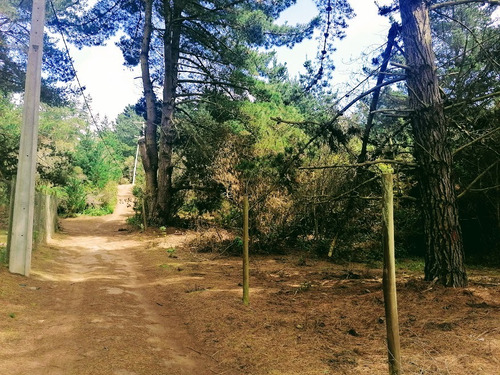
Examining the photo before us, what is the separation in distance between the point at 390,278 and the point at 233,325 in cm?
277

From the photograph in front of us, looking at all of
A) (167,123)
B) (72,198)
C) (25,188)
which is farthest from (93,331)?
(72,198)

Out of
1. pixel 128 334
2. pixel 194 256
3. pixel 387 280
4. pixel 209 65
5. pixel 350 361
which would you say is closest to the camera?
pixel 387 280

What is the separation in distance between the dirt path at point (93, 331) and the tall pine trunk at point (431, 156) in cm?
416

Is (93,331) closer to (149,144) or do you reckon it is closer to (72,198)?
(149,144)

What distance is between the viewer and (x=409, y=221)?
12172 millimetres

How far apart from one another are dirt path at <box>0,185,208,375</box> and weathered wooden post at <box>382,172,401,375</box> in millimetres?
1985

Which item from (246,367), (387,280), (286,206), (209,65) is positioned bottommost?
(246,367)

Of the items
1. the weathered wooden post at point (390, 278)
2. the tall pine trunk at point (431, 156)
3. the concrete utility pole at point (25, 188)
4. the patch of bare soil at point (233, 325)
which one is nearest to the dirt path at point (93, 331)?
the patch of bare soil at point (233, 325)

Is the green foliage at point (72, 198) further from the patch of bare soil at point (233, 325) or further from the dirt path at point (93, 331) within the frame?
the dirt path at point (93, 331)

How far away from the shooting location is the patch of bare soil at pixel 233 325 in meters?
3.80

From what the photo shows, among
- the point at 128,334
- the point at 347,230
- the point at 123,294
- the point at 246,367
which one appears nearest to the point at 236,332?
the point at 246,367

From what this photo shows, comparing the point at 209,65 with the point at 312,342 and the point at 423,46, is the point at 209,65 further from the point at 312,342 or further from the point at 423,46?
the point at 312,342

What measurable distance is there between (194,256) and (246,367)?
8.04m

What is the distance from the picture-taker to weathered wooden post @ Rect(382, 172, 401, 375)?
3178 mm
